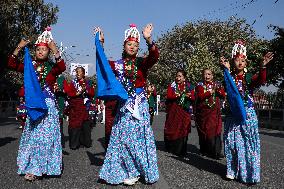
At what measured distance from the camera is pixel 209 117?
9.48m

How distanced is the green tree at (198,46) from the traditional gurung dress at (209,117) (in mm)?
30497

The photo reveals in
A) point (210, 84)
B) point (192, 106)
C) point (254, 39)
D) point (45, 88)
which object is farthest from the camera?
point (254, 39)

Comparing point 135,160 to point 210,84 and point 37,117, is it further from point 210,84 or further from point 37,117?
point 210,84

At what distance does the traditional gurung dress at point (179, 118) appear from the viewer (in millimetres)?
9727

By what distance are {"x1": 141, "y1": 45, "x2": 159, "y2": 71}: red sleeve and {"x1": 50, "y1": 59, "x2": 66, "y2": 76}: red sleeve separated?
43.2 inches

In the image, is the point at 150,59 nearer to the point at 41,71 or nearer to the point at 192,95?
the point at 41,71

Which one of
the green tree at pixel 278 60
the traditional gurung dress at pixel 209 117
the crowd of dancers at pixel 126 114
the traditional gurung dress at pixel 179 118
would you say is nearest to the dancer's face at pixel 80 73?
the traditional gurung dress at pixel 179 118

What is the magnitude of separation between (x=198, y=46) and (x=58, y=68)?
41.8 meters

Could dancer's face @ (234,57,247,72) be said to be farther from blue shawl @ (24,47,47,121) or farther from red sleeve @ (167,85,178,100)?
red sleeve @ (167,85,178,100)

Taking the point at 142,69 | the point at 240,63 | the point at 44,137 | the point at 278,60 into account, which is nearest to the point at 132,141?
the point at 142,69

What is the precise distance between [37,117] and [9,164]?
201 cm

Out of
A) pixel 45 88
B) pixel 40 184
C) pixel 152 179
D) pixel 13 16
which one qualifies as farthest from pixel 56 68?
pixel 13 16

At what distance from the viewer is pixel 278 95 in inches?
1104

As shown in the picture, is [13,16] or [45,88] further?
[13,16]
